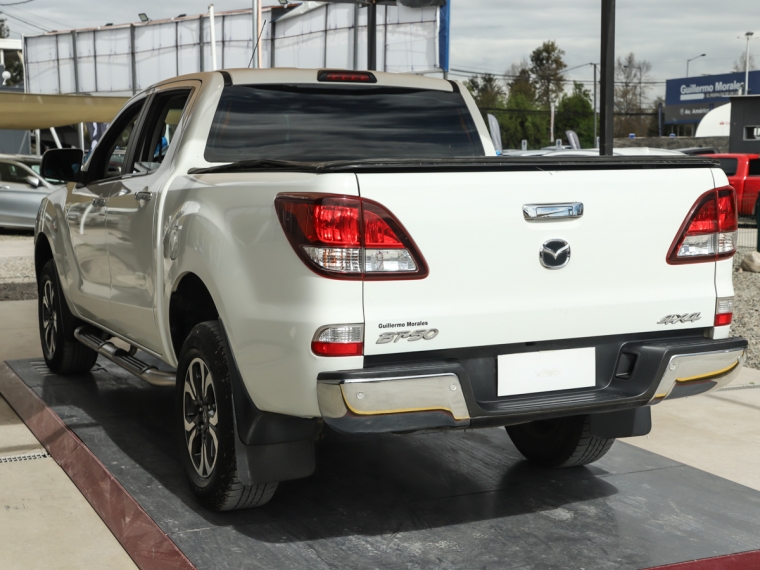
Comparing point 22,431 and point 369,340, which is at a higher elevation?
point 369,340

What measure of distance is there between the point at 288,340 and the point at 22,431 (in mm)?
3012

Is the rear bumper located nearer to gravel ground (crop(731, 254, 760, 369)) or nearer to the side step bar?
the side step bar

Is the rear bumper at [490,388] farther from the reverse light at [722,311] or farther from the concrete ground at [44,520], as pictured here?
the concrete ground at [44,520]

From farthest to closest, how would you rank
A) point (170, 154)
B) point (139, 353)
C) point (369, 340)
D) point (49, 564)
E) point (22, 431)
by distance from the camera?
point (139, 353)
point (22, 431)
point (170, 154)
point (49, 564)
point (369, 340)

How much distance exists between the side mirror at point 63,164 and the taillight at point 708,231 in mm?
3760

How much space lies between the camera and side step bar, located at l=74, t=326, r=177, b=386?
4730 millimetres

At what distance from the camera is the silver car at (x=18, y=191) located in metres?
21.3

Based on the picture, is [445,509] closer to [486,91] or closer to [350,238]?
[350,238]

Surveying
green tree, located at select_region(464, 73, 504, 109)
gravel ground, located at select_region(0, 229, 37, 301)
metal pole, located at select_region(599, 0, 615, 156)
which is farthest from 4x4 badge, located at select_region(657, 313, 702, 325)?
green tree, located at select_region(464, 73, 504, 109)

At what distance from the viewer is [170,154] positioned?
4.75 metres

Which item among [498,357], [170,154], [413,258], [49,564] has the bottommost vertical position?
[49,564]

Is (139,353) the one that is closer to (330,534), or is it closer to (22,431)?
(22,431)

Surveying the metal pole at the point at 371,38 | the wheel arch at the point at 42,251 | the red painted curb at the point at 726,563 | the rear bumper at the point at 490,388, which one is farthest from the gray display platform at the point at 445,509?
the metal pole at the point at 371,38

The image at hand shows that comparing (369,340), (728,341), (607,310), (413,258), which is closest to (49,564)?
(369,340)
